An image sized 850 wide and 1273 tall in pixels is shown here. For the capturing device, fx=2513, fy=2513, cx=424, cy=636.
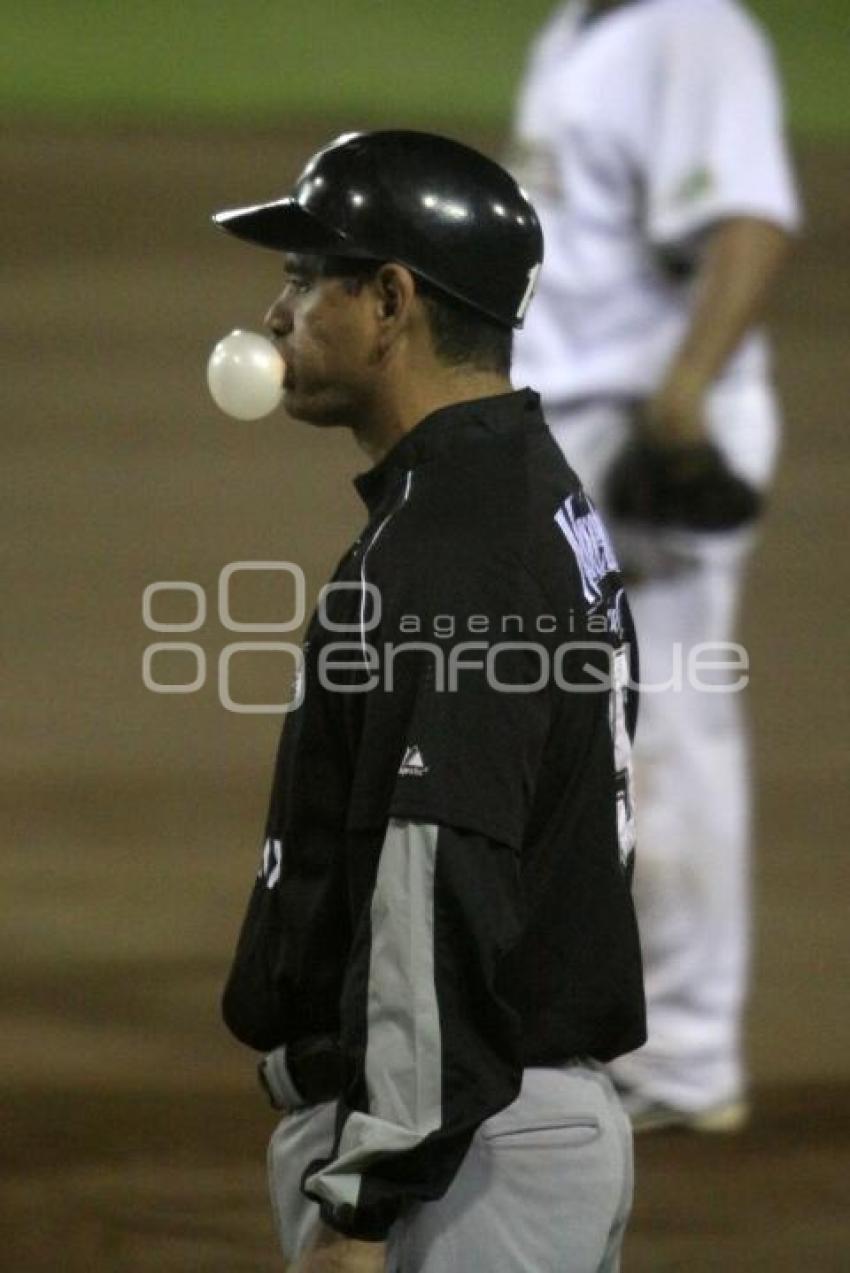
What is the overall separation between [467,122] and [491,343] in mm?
13951

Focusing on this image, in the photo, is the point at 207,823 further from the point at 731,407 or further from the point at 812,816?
the point at 731,407

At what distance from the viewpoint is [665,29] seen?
16.0 feet

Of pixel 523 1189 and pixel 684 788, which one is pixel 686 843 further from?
pixel 523 1189

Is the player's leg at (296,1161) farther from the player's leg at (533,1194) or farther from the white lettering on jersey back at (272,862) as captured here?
the white lettering on jersey back at (272,862)

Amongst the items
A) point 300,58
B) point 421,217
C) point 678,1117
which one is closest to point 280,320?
point 421,217

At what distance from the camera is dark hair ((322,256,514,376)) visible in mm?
2486

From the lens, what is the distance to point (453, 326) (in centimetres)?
251

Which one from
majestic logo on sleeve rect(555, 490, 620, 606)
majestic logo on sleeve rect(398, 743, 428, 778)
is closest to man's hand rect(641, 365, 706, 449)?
majestic logo on sleeve rect(555, 490, 620, 606)

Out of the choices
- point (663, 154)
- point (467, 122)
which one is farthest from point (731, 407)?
point (467, 122)

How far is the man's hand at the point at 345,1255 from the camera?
2303mm

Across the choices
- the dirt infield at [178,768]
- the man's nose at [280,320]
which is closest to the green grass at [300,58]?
the dirt infield at [178,768]

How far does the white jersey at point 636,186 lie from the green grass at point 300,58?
445 inches

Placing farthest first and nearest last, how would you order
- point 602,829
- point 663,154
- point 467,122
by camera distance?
point 467,122, point 663,154, point 602,829

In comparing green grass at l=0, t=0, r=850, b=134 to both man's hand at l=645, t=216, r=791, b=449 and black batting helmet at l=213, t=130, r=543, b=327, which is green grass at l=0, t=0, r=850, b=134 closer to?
man's hand at l=645, t=216, r=791, b=449
